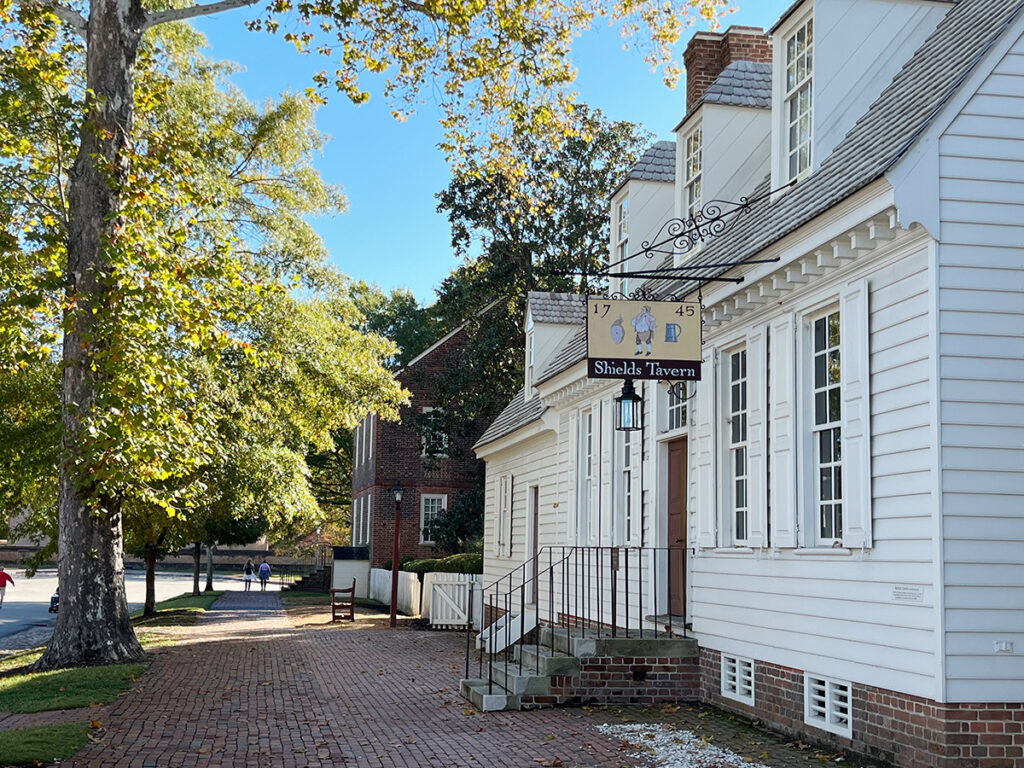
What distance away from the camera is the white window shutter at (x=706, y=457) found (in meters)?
11.5

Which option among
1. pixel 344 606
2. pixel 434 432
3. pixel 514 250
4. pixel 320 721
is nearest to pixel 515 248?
pixel 514 250

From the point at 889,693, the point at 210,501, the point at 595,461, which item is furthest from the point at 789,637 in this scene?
the point at 210,501

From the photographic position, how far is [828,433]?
930 cm

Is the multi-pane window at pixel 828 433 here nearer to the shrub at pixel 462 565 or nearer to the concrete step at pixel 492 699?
the concrete step at pixel 492 699

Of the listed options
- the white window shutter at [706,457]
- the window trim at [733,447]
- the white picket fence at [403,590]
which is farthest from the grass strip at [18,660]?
the window trim at [733,447]

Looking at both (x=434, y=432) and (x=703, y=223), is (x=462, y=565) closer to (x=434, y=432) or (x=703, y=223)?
(x=434, y=432)

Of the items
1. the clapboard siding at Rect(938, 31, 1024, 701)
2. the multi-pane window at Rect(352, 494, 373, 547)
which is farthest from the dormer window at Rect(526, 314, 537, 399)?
the multi-pane window at Rect(352, 494, 373, 547)

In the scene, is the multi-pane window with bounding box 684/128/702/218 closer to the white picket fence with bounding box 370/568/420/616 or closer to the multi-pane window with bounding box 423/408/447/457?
the white picket fence with bounding box 370/568/420/616

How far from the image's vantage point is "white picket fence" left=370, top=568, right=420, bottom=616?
2820 centimetres

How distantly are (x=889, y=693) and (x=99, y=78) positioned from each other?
13.6 meters

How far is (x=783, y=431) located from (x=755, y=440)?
691 millimetres

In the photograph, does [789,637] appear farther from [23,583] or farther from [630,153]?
[23,583]

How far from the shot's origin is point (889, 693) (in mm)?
8039

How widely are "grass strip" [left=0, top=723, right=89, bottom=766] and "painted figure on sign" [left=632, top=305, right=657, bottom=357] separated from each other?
6377mm
